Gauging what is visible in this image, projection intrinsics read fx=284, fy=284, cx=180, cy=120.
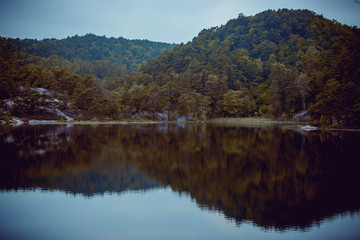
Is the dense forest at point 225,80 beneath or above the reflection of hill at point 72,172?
above

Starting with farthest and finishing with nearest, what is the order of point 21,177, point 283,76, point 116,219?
point 283,76 < point 21,177 < point 116,219

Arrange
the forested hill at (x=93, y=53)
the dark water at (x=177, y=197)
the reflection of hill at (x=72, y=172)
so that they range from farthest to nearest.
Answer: the forested hill at (x=93, y=53), the reflection of hill at (x=72, y=172), the dark water at (x=177, y=197)

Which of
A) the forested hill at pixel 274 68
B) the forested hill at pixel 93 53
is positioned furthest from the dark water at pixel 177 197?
A: the forested hill at pixel 93 53

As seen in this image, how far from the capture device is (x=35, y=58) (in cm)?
10638

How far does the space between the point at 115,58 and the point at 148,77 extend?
85.8m

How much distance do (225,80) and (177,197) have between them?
85331 mm

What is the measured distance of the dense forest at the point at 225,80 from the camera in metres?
45.8

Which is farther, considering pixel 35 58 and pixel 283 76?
pixel 35 58

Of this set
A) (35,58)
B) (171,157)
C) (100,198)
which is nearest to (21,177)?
(100,198)

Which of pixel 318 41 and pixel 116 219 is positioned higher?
pixel 318 41

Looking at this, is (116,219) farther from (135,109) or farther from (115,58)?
(115,58)

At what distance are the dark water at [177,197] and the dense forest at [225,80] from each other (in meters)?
30.7

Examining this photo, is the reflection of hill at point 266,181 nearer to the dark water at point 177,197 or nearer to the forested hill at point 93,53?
the dark water at point 177,197

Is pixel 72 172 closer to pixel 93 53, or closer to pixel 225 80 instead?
pixel 225 80
